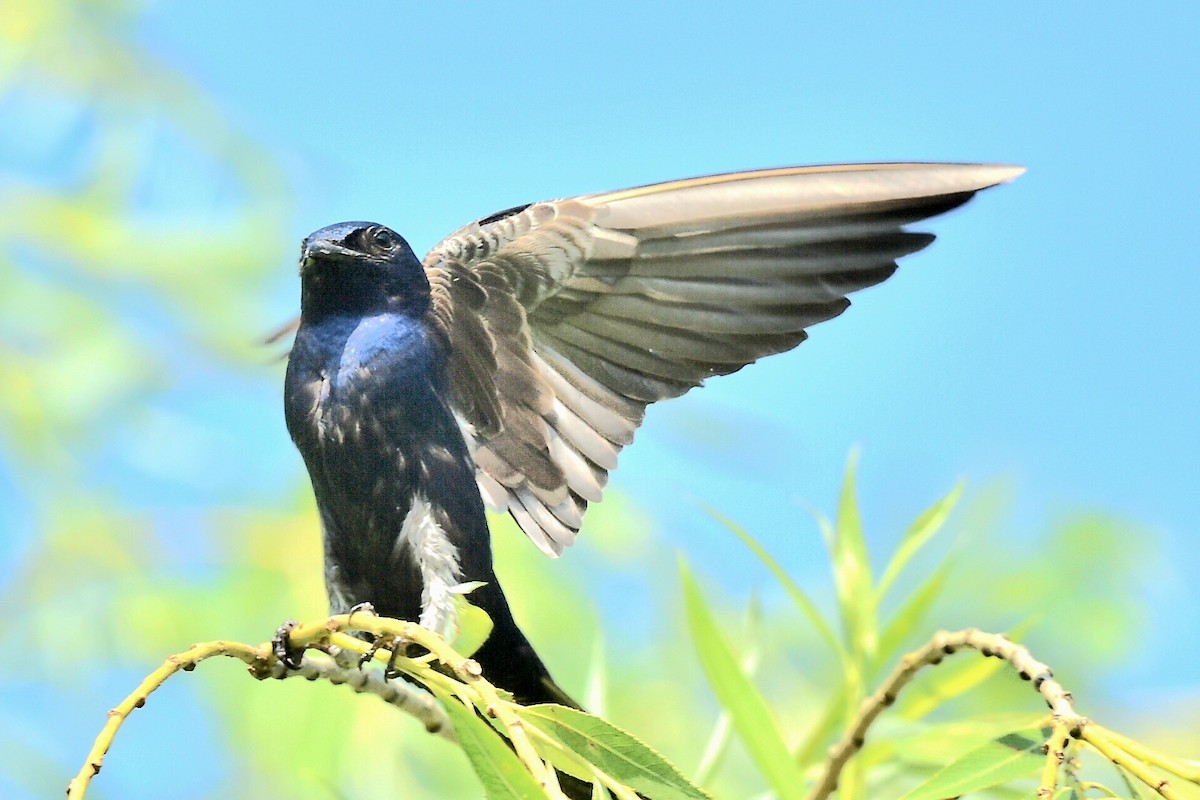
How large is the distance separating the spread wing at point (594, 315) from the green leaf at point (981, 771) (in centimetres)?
109

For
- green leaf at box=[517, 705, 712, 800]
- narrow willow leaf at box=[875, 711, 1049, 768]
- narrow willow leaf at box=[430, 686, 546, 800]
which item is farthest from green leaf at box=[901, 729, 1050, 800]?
narrow willow leaf at box=[875, 711, 1049, 768]

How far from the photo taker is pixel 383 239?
2395 mm

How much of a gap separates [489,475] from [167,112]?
85.8 inches

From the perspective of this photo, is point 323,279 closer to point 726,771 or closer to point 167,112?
point 726,771

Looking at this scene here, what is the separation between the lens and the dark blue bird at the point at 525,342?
7.51 feet

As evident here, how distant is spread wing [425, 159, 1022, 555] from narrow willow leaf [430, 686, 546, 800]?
1256mm

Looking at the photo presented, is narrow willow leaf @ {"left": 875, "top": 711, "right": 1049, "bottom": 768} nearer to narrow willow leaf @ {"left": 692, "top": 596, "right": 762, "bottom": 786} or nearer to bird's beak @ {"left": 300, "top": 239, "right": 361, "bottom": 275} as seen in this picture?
narrow willow leaf @ {"left": 692, "top": 596, "right": 762, "bottom": 786}

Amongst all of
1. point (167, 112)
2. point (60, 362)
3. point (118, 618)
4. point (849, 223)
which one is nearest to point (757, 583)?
point (849, 223)

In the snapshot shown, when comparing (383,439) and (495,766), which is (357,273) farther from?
(495,766)

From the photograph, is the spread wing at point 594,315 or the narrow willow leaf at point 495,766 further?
the spread wing at point 594,315

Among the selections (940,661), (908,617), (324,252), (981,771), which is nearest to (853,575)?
(908,617)

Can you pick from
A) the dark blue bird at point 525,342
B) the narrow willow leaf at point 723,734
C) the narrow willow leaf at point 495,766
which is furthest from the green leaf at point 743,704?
the narrow willow leaf at point 495,766

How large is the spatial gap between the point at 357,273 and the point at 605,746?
124 centimetres

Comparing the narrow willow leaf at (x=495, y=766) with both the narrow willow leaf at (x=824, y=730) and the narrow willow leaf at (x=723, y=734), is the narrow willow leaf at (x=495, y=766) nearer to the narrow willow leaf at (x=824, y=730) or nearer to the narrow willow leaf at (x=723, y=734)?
the narrow willow leaf at (x=723, y=734)
